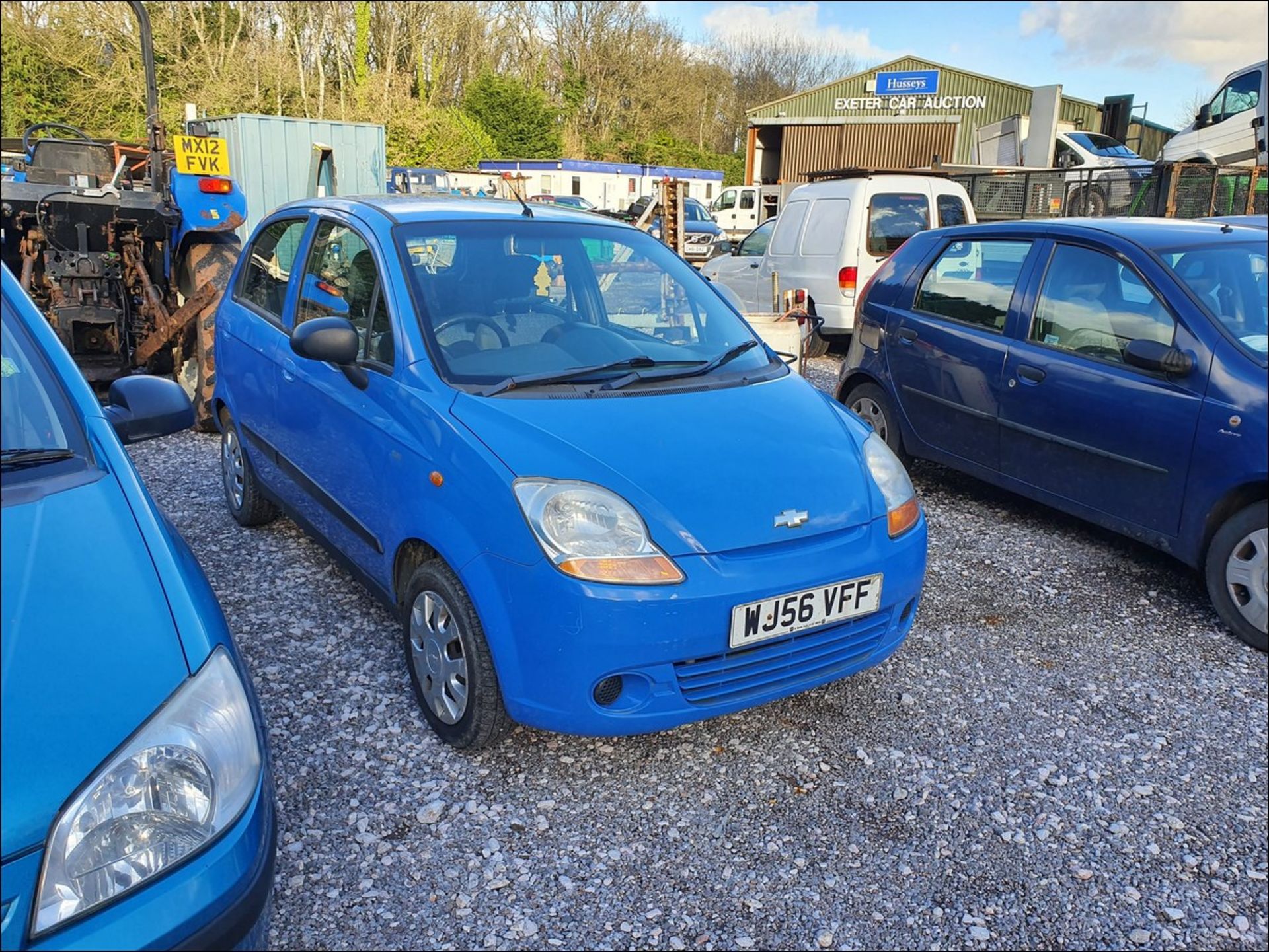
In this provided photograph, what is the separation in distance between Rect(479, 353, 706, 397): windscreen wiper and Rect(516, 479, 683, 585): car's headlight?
1.75 feet

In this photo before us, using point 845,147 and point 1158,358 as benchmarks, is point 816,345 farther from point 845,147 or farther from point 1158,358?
point 845,147

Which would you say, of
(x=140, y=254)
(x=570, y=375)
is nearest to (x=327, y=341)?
(x=570, y=375)

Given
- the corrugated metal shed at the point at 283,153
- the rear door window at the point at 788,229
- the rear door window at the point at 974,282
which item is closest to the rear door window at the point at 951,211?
the rear door window at the point at 788,229

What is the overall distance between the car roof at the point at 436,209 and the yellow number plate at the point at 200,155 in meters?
2.88

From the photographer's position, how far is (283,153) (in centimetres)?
1442

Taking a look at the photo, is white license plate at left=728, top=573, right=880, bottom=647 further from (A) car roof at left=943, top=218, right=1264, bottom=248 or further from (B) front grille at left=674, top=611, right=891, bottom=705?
(A) car roof at left=943, top=218, right=1264, bottom=248

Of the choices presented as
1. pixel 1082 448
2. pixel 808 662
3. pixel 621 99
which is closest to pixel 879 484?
pixel 808 662

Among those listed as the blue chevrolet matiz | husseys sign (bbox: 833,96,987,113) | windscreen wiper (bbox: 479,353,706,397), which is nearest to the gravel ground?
the blue chevrolet matiz

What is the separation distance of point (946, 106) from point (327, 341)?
39633 mm

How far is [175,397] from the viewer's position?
2.69 m

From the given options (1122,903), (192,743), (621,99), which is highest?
(621,99)

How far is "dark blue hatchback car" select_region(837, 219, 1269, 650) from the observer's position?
369 centimetres

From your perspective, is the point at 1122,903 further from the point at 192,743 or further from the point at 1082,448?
the point at 1082,448

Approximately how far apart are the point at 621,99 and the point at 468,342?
43.1 m
